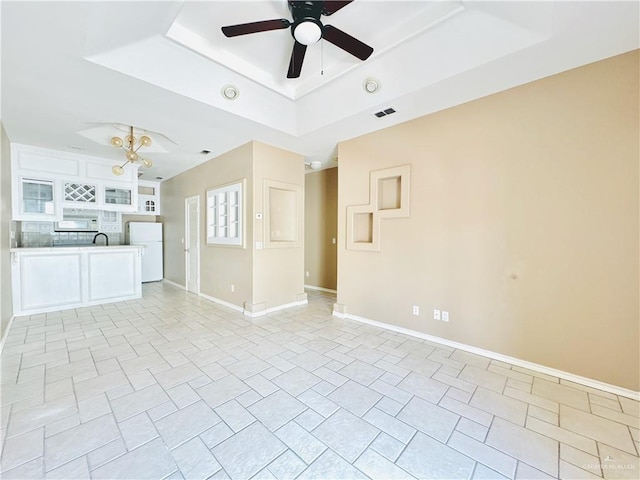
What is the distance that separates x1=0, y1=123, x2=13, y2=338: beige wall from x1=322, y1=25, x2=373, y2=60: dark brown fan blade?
4.33 metres

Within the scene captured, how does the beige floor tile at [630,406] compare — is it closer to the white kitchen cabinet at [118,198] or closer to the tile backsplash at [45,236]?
the white kitchen cabinet at [118,198]

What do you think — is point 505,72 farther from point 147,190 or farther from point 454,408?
point 147,190

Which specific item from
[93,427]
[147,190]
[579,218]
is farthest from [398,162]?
[147,190]

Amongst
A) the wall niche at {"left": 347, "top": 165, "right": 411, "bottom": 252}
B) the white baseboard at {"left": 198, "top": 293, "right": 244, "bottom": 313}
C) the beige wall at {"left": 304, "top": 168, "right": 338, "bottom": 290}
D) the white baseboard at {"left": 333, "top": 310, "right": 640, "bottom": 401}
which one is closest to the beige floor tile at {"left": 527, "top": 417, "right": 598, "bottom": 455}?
the white baseboard at {"left": 333, "top": 310, "right": 640, "bottom": 401}

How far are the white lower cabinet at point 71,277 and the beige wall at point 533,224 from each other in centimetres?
499

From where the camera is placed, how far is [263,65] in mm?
2891

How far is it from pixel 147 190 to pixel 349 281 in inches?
244

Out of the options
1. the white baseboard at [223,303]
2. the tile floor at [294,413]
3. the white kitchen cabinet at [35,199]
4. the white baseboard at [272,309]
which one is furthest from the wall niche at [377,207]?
the white kitchen cabinet at [35,199]

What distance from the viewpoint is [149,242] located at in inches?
262

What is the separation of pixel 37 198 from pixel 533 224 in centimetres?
718

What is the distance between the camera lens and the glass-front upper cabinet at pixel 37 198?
425 cm

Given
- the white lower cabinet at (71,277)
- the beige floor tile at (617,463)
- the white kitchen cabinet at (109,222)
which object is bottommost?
the beige floor tile at (617,463)

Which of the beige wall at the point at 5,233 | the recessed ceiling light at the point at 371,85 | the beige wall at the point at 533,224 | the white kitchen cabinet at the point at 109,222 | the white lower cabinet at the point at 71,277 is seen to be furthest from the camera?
the white kitchen cabinet at the point at 109,222

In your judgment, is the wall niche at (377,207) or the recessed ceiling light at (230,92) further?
the wall niche at (377,207)
